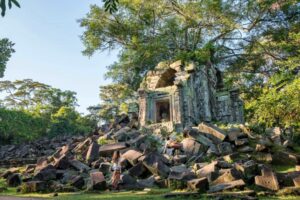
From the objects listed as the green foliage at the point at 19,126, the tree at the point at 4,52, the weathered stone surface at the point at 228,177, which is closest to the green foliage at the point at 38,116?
the green foliage at the point at 19,126

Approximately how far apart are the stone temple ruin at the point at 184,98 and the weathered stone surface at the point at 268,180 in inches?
397

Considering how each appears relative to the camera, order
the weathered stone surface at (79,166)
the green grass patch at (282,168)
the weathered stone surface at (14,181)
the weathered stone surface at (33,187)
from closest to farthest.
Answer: the weathered stone surface at (33,187) < the green grass patch at (282,168) < the weathered stone surface at (14,181) < the weathered stone surface at (79,166)

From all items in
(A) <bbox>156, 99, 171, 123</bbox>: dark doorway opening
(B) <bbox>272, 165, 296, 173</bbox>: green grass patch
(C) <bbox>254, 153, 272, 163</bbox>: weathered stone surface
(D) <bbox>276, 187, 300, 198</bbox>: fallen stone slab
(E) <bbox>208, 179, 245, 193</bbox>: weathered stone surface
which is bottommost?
(D) <bbox>276, 187, 300, 198</bbox>: fallen stone slab

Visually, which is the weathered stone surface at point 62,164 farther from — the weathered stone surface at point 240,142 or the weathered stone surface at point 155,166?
the weathered stone surface at point 240,142

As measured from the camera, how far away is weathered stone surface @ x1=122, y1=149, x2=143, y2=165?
13.0 meters

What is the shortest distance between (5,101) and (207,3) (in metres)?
37.6

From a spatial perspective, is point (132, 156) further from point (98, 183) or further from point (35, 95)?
point (35, 95)

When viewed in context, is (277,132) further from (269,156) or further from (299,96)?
(299,96)

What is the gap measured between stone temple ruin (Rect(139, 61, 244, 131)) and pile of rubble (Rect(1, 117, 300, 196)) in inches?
91.2

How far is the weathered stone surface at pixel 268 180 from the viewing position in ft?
27.6

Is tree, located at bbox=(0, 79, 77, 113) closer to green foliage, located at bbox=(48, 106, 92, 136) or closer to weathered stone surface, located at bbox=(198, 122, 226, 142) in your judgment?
green foliage, located at bbox=(48, 106, 92, 136)

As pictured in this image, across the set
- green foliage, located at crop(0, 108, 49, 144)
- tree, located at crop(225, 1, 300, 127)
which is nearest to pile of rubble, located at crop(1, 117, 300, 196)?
tree, located at crop(225, 1, 300, 127)

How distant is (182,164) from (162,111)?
1020 cm

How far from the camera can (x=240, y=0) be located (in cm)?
2380
